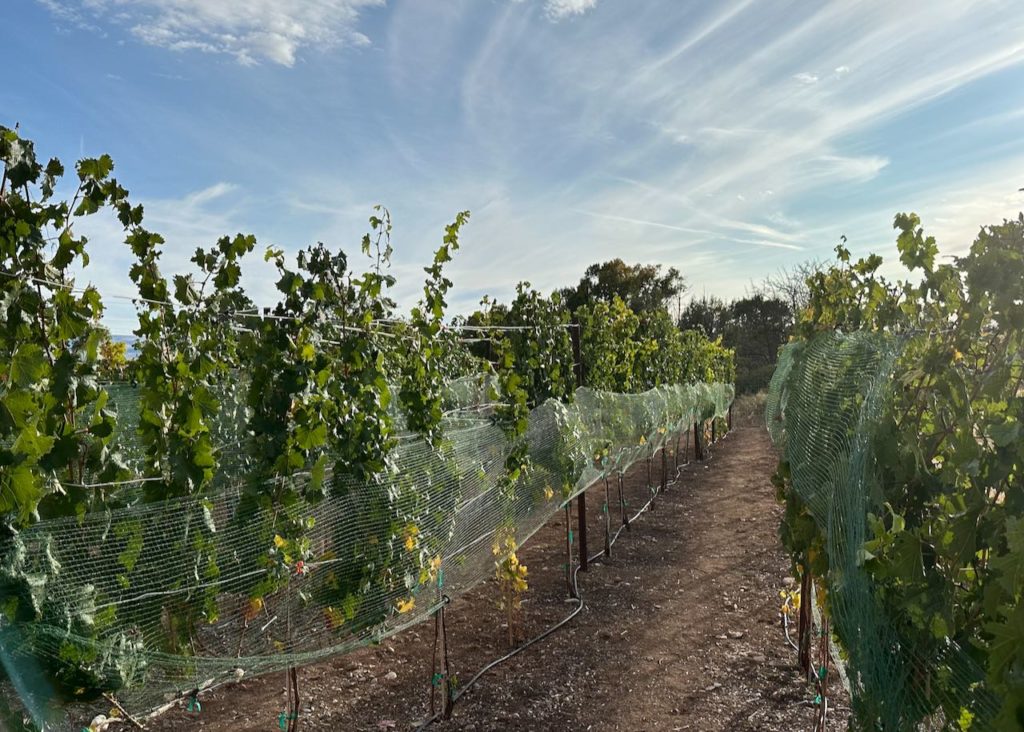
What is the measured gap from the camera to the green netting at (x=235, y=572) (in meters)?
2.24

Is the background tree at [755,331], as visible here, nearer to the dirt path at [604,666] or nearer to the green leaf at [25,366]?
the dirt path at [604,666]

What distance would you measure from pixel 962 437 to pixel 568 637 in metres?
3.79

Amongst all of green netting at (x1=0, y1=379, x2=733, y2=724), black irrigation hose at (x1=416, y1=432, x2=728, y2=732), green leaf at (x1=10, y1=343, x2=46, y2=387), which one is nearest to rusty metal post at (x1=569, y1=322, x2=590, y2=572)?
black irrigation hose at (x1=416, y1=432, x2=728, y2=732)

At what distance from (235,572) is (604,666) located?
9.07ft

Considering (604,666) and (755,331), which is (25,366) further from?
(755,331)

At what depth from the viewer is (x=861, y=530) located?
7.16 ft

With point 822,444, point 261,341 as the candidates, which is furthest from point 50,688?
point 822,444

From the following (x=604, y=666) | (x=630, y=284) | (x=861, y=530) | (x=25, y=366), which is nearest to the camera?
(x=25, y=366)

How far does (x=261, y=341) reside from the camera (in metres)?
3.19

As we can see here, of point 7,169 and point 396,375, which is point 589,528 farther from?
point 7,169

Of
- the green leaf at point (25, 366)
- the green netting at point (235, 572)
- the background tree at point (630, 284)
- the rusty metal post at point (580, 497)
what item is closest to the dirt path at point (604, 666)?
the rusty metal post at point (580, 497)

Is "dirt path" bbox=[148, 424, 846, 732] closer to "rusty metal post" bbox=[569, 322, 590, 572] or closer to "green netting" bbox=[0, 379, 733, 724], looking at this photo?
"rusty metal post" bbox=[569, 322, 590, 572]

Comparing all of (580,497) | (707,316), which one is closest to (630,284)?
(707,316)

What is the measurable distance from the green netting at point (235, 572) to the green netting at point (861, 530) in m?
1.86
